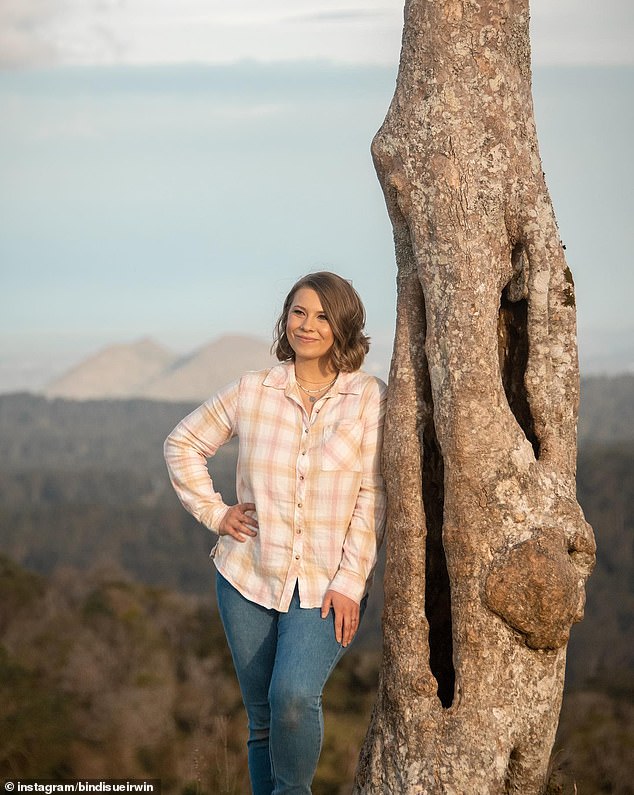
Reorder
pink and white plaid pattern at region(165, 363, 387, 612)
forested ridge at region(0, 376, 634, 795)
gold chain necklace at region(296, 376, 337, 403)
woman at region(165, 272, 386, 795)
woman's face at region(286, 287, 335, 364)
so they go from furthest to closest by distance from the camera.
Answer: forested ridge at region(0, 376, 634, 795), gold chain necklace at region(296, 376, 337, 403), woman's face at region(286, 287, 335, 364), pink and white plaid pattern at region(165, 363, 387, 612), woman at region(165, 272, 386, 795)

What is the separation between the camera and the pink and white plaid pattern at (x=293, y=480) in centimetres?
487

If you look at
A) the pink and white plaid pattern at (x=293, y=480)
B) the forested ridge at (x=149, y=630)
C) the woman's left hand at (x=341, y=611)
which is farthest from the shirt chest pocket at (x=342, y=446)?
the forested ridge at (x=149, y=630)

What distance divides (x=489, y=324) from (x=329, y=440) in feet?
2.97

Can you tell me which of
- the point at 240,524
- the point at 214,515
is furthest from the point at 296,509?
the point at 214,515

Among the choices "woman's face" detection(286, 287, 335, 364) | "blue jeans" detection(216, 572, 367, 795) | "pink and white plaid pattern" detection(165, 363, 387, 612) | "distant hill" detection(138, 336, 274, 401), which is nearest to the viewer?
"blue jeans" detection(216, 572, 367, 795)

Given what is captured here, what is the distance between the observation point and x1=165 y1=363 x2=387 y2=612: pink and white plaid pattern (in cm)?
487

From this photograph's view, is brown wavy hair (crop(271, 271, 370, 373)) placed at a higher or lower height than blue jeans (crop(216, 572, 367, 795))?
higher

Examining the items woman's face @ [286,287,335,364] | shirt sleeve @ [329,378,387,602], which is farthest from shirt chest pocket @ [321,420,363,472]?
woman's face @ [286,287,335,364]

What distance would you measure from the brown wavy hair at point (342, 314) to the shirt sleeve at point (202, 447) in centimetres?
51

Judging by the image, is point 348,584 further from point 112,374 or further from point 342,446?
point 112,374

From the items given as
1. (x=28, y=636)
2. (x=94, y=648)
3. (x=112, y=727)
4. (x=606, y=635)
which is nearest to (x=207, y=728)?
(x=112, y=727)

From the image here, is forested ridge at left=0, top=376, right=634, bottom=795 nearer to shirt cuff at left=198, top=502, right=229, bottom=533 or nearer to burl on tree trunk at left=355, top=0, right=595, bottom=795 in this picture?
burl on tree trunk at left=355, top=0, right=595, bottom=795

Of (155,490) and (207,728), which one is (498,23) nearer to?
(207,728)

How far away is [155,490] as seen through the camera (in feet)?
191
